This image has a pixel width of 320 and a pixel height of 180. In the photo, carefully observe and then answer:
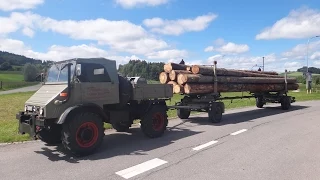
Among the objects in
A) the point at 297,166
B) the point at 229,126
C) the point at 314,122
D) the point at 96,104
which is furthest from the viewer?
the point at 314,122

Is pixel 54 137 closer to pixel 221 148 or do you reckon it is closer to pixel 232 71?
pixel 221 148

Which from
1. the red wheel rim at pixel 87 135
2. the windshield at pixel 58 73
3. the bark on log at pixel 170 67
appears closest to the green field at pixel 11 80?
the bark on log at pixel 170 67

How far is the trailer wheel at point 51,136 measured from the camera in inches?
301

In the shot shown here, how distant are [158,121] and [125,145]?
169 cm

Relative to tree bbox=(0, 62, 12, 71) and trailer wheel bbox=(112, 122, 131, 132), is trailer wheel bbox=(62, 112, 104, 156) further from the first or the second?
tree bbox=(0, 62, 12, 71)

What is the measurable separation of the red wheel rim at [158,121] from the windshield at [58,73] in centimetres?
307

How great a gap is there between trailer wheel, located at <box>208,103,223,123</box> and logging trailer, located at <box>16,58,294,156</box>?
3063 millimetres

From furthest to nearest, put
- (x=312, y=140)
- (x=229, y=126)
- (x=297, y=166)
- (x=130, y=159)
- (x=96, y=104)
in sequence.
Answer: (x=229, y=126), (x=312, y=140), (x=96, y=104), (x=130, y=159), (x=297, y=166)

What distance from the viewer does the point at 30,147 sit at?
783 cm

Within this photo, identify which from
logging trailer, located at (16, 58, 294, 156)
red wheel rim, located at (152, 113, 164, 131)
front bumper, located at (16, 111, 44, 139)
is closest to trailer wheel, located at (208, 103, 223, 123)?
logging trailer, located at (16, 58, 294, 156)

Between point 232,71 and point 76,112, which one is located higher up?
point 232,71

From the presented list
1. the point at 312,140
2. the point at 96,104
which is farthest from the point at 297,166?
the point at 96,104

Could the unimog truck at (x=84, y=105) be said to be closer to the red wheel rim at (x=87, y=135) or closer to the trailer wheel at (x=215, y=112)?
the red wheel rim at (x=87, y=135)

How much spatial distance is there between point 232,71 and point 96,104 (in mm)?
8971
